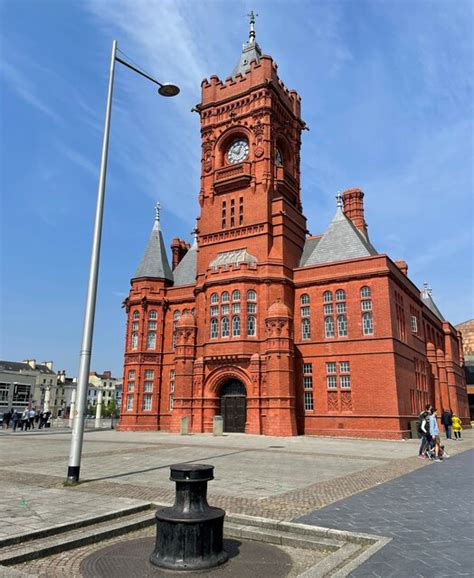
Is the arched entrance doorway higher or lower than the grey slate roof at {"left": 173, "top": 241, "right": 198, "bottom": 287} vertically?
lower

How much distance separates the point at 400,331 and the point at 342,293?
17.5 feet

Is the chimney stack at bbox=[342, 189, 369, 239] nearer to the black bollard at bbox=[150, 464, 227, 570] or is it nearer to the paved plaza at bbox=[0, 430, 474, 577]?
the paved plaza at bbox=[0, 430, 474, 577]

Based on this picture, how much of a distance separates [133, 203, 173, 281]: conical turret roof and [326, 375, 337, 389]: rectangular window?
62.0 ft

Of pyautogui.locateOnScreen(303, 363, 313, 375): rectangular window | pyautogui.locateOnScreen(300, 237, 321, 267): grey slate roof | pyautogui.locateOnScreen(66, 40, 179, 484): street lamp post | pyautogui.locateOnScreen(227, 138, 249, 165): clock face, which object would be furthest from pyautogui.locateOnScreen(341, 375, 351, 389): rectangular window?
pyautogui.locateOnScreen(66, 40, 179, 484): street lamp post

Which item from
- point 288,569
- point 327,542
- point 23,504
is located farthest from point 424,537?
point 23,504

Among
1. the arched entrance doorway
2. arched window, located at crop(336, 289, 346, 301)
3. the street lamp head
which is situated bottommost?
the arched entrance doorway

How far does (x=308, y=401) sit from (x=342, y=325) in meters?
6.12

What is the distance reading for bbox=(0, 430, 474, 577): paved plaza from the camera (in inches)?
247

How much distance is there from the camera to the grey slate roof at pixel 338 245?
35094 millimetres

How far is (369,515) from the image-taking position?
7750mm

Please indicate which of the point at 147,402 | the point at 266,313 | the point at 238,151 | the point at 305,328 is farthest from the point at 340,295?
the point at 147,402

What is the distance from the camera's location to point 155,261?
44.5 m

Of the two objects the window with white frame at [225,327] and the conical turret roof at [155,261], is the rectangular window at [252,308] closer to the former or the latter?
the window with white frame at [225,327]

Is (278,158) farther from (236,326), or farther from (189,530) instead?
(189,530)
